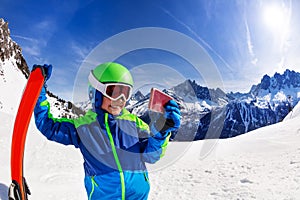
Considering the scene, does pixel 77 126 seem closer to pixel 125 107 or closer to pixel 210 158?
pixel 125 107

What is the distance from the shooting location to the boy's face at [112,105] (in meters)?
2.82

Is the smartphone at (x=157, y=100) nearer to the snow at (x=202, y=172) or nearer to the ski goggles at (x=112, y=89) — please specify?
the ski goggles at (x=112, y=89)

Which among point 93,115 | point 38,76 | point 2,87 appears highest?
point 2,87

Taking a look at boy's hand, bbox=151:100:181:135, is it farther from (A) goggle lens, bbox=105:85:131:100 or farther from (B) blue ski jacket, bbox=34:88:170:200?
(A) goggle lens, bbox=105:85:131:100

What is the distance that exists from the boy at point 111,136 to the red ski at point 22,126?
0.10m

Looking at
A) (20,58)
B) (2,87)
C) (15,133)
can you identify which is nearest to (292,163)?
(15,133)

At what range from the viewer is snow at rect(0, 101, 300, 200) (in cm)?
672

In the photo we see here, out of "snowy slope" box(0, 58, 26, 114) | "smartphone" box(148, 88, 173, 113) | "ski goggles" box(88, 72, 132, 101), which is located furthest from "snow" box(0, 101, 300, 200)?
"snowy slope" box(0, 58, 26, 114)

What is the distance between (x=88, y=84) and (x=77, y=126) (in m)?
0.49

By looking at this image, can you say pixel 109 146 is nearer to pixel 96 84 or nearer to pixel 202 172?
pixel 96 84

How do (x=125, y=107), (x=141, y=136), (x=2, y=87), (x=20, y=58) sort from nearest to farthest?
(x=141, y=136) → (x=125, y=107) → (x=2, y=87) → (x=20, y=58)

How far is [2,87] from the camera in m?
41.9

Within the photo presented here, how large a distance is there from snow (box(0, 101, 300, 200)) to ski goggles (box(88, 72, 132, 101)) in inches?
57.2

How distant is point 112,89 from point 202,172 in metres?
6.99
